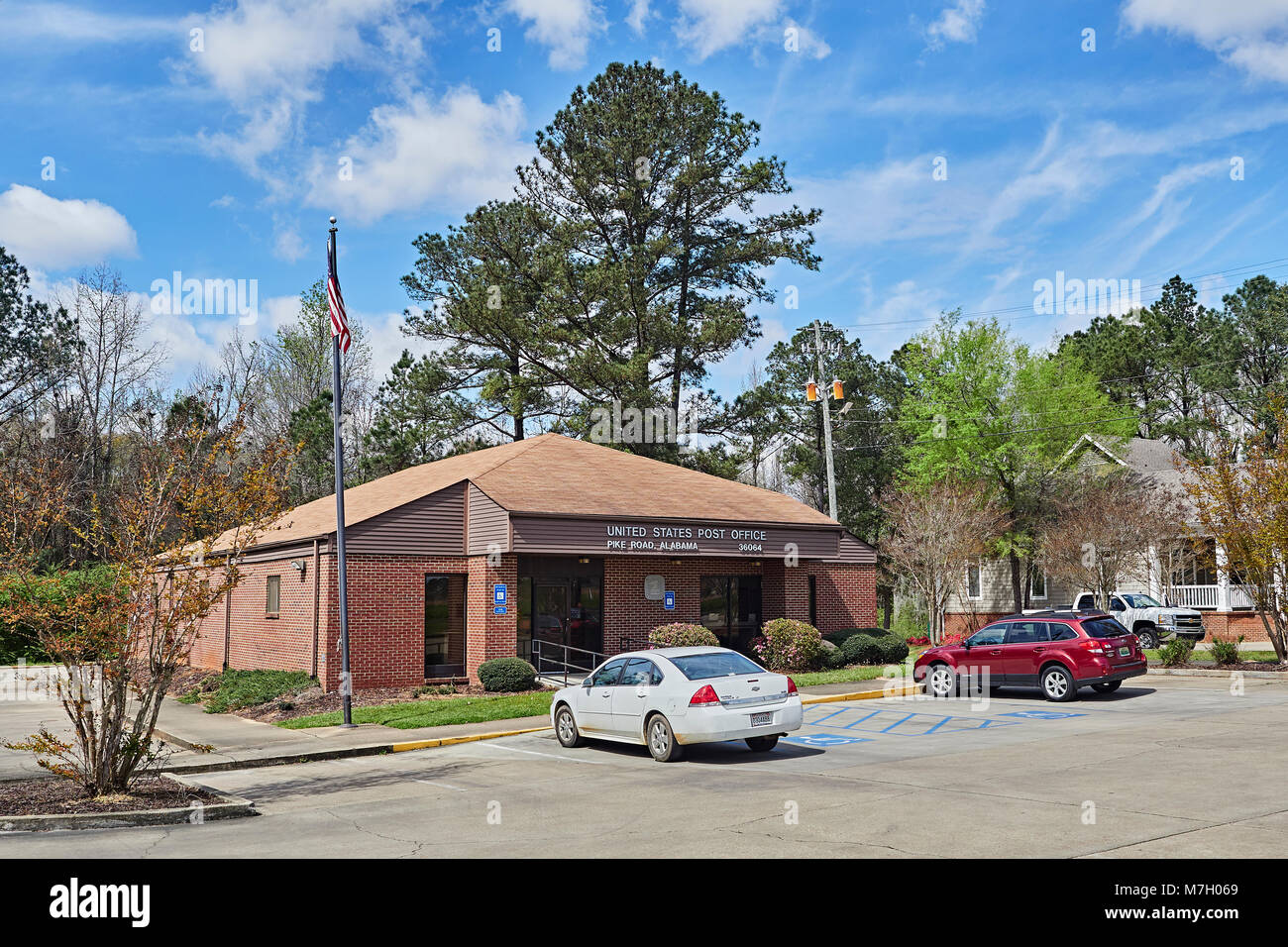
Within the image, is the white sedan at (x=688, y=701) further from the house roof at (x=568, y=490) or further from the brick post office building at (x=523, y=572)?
the house roof at (x=568, y=490)

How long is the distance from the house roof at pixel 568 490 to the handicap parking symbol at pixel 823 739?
9.85m

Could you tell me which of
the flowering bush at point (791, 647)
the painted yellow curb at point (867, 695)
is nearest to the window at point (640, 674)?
the painted yellow curb at point (867, 695)

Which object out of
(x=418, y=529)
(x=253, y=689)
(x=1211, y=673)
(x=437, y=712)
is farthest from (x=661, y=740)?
(x=1211, y=673)

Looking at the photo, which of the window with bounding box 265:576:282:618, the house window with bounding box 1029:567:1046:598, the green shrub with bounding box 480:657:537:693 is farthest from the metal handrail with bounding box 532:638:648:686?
the house window with bounding box 1029:567:1046:598

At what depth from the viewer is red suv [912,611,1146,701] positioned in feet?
66.5

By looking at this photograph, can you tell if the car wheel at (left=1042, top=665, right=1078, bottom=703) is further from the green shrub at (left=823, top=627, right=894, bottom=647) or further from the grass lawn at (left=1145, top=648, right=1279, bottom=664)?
the grass lawn at (left=1145, top=648, right=1279, bottom=664)

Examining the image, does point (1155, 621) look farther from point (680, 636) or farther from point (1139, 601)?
point (680, 636)

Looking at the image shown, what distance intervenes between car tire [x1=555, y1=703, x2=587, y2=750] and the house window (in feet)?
115

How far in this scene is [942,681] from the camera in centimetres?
2241

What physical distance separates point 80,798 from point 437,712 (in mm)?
8957

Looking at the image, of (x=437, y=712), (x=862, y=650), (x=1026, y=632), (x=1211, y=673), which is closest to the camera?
(x=437, y=712)

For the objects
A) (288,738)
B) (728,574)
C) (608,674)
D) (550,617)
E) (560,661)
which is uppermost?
(728,574)

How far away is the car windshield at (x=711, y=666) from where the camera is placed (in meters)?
14.1

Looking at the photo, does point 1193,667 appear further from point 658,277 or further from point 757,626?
point 658,277
